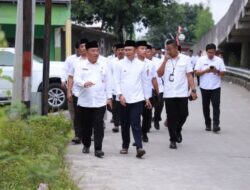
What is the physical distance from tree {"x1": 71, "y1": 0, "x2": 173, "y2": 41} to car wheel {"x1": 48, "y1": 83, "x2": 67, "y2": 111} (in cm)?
1676

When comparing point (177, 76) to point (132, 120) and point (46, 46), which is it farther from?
point (46, 46)

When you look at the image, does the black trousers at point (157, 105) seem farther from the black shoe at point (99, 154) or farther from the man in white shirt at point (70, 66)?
the black shoe at point (99, 154)

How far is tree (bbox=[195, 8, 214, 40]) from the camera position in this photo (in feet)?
339

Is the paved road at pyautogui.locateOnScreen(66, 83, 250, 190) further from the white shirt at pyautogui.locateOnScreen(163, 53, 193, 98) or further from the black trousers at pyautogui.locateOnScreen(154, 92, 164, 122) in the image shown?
the white shirt at pyautogui.locateOnScreen(163, 53, 193, 98)

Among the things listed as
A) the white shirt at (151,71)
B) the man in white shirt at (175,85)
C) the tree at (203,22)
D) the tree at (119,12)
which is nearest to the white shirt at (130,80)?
the man in white shirt at (175,85)

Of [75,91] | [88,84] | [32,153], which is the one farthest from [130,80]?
[32,153]

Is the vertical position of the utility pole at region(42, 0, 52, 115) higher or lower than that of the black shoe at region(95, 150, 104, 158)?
higher

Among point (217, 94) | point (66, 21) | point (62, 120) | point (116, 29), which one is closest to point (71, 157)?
point (62, 120)

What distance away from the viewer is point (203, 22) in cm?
10562

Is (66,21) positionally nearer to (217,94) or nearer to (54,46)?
(54,46)

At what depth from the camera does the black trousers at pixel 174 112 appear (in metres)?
10.6

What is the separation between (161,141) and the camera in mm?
11578

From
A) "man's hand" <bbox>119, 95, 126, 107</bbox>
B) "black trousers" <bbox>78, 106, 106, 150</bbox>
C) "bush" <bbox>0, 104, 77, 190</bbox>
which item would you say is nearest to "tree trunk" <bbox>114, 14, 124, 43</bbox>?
"bush" <bbox>0, 104, 77, 190</bbox>

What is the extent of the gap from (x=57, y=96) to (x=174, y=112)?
7.47 m
